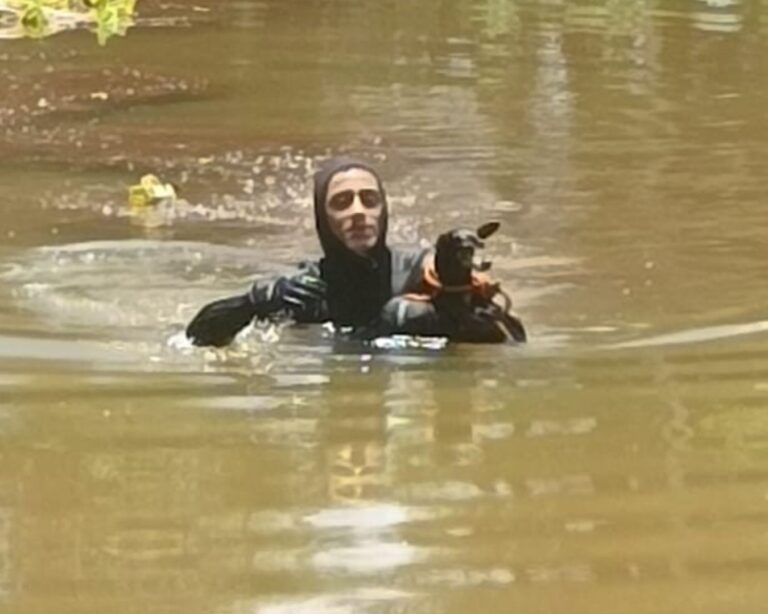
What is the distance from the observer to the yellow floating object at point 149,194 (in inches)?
365

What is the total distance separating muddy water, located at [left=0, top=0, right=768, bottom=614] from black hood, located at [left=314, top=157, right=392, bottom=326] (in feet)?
0.49

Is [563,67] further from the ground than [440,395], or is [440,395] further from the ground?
[440,395]

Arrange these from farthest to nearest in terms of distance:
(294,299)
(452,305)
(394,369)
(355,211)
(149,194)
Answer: (149,194) < (294,299) < (355,211) < (452,305) < (394,369)

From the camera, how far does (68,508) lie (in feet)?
14.9

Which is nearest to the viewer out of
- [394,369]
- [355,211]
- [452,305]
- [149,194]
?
[394,369]

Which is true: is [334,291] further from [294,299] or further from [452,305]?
[452,305]

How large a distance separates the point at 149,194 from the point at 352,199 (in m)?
3.21

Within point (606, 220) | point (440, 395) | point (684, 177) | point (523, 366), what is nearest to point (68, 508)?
point (440, 395)

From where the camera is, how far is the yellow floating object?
927 cm

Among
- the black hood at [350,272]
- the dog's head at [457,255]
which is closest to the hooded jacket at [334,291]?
the black hood at [350,272]

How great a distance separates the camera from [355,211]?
619cm

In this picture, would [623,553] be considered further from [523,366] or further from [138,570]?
[523,366]

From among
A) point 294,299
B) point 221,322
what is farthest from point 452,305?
point 221,322

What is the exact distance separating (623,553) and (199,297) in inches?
140
